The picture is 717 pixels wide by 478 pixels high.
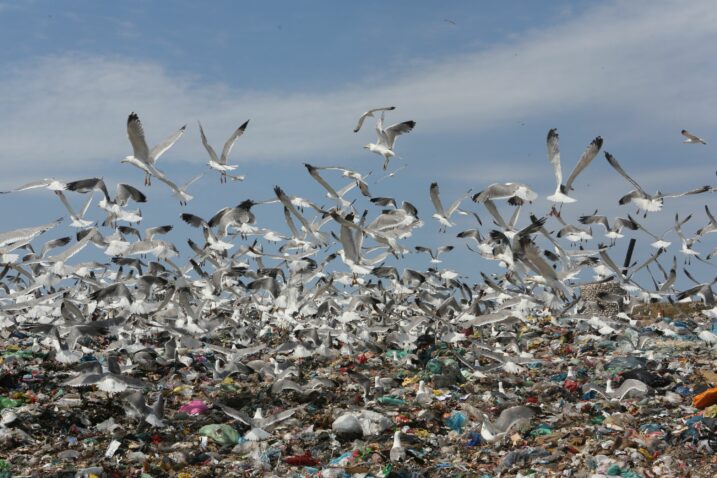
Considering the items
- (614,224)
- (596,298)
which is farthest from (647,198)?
(596,298)

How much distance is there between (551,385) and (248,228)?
17.5 ft

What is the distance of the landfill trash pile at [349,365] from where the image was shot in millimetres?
7895

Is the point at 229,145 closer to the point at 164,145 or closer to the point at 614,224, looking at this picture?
the point at 164,145

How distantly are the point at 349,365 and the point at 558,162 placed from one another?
4.23m

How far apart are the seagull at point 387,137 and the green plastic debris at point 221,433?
194 inches

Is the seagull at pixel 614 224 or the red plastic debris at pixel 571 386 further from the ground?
the seagull at pixel 614 224

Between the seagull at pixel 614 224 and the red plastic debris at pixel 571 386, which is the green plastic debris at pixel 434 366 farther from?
the seagull at pixel 614 224

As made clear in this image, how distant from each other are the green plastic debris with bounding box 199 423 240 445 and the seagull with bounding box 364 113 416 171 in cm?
493

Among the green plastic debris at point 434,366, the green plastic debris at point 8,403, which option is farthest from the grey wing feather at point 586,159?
the green plastic debris at point 8,403

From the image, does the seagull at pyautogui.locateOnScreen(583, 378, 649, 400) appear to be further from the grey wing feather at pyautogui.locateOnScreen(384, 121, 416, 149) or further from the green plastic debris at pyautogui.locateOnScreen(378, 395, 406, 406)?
the grey wing feather at pyautogui.locateOnScreen(384, 121, 416, 149)

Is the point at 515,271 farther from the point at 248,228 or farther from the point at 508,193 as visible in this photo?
the point at 248,228

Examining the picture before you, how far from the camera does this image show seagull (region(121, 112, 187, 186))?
33.4ft

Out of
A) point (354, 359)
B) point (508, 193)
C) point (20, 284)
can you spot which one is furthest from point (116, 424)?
point (20, 284)

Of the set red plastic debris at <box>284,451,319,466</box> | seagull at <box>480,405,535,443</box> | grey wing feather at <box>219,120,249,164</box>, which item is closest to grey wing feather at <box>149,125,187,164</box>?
grey wing feather at <box>219,120,249,164</box>
